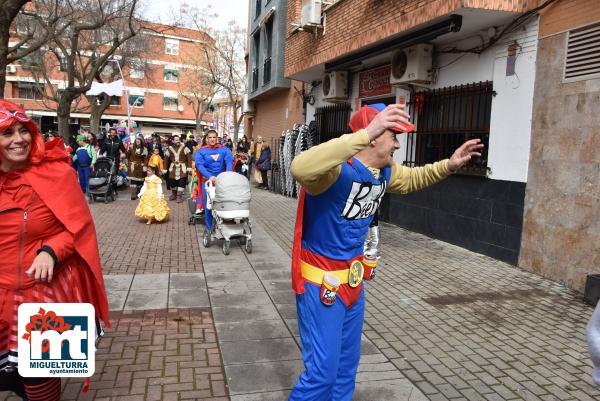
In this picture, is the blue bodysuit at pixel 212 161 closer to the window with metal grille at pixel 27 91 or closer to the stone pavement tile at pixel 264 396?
the stone pavement tile at pixel 264 396

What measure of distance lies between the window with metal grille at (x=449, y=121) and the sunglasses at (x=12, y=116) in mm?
7168

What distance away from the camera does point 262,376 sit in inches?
151

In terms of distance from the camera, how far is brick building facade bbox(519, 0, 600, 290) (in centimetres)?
625

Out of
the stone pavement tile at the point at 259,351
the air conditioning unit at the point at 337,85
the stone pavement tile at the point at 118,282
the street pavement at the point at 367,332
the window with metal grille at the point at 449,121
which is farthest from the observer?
the air conditioning unit at the point at 337,85

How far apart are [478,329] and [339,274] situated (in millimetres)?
2952

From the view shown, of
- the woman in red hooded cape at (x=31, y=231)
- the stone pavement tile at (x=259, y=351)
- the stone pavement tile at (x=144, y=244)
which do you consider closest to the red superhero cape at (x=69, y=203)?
the woman in red hooded cape at (x=31, y=231)

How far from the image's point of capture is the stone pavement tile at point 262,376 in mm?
3645

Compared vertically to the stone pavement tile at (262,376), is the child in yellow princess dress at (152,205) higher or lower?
higher

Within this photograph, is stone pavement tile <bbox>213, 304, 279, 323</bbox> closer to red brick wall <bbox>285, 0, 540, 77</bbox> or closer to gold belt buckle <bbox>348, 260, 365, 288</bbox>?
gold belt buckle <bbox>348, 260, 365, 288</bbox>

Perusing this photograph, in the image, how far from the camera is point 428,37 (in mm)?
8531

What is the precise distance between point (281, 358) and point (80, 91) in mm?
22202

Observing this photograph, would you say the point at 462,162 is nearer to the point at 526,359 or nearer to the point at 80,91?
the point at 526,359

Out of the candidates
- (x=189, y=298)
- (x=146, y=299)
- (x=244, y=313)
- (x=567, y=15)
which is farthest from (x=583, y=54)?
(x=146, y=299)

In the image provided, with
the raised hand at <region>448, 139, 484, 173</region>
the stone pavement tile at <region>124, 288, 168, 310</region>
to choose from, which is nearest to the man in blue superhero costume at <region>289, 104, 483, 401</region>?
the raised hand at <region>448, 139, 484, 173</region>
